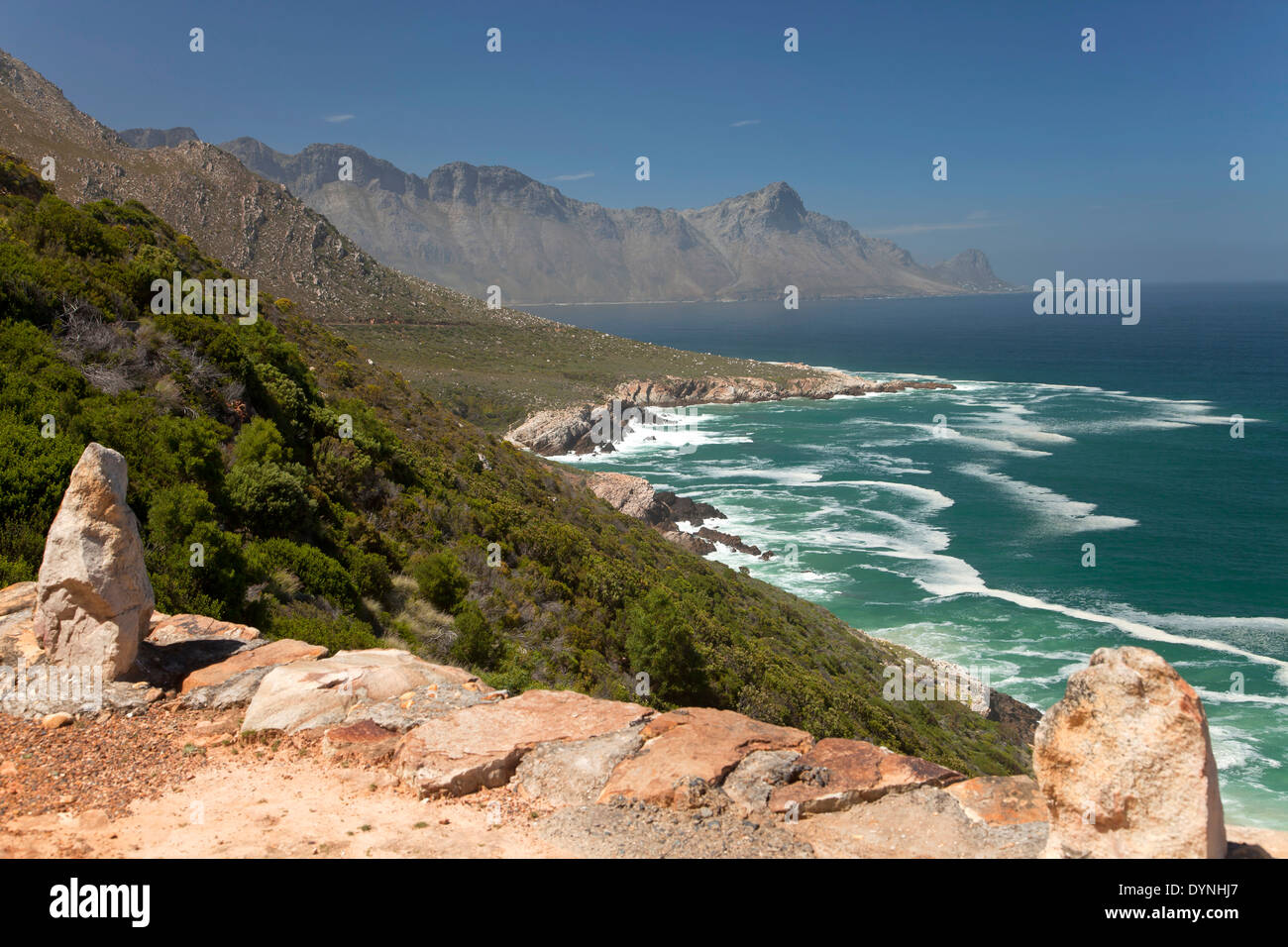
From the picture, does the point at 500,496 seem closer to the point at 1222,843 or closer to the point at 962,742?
the point at 962,742

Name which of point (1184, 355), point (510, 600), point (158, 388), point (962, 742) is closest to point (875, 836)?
point (510, 600)

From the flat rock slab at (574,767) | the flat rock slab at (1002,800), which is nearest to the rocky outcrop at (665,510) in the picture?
the flat rock slab at (574,767)

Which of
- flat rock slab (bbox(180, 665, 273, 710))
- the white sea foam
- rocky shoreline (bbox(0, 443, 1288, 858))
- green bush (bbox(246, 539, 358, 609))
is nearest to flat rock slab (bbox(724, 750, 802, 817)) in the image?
rocky shoreline (bbox(0, 443, 1288, 858))

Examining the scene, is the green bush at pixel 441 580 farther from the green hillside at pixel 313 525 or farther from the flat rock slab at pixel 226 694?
the flat rock slab at pixel 226 694

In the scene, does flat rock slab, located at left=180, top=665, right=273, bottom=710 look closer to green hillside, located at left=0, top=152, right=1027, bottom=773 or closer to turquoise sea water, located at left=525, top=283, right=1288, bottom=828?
green hillside, located at left=0, top=152, right=1027, bottom=773

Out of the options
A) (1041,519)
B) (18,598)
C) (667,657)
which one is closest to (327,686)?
(18,598)

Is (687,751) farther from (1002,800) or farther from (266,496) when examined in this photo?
(266,496)
